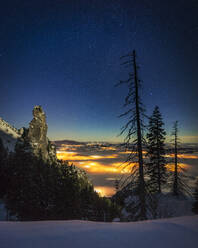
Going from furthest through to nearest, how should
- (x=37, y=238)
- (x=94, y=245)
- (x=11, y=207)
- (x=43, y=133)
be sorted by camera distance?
(x=43, y=133) → (x=11, y=207) → (x=37, y=238) → (x=94, y=245)

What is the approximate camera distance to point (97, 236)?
7.66ft

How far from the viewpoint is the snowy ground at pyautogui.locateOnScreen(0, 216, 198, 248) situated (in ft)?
6.88

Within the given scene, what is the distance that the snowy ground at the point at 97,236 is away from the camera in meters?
2.10

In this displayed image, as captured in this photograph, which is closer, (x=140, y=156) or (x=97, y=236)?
(x=97, y=236)

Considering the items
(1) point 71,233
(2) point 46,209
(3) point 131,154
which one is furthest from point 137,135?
(2) point 46,209

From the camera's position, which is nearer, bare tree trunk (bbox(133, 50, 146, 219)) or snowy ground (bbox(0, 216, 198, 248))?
snowy ground (bbox(0, 216, 198, 248))

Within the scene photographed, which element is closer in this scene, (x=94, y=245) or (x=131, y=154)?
(x=94, y=245)

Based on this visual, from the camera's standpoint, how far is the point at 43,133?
41.7 meters

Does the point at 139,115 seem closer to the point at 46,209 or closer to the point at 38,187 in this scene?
the point at 38,187

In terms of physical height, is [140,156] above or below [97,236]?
above

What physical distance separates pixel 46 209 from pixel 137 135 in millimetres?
14685

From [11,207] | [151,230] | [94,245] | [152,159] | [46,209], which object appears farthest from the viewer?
[152,159]

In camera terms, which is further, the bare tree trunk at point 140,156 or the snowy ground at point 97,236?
the bare tree trunk at point 140,156

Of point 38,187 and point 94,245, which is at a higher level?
point 94,245
